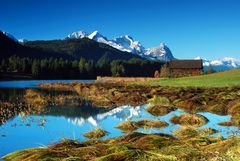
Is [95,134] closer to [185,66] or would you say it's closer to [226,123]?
[226,123]

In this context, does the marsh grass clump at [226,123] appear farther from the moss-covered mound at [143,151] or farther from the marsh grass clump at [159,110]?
the moss-covered mound at [143,151]

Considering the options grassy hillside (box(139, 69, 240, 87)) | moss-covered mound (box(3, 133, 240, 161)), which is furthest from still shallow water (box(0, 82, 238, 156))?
grassy hillside (box(139, 69, 240, 87))

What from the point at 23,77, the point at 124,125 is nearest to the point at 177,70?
the point at 23,77

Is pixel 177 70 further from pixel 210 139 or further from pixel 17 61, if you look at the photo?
pixel 210 139

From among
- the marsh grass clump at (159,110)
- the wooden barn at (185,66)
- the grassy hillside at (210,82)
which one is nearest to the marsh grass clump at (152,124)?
the marsh grass clump at (159,110)

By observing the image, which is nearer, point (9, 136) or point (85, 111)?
point (9, 136)

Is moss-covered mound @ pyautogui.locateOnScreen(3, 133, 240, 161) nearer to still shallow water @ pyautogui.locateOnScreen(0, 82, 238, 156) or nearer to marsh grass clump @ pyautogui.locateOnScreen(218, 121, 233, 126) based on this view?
still shallow water @ pyautogui.locateOnScreen(0, 82, 238, 156)

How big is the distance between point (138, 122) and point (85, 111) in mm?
9120

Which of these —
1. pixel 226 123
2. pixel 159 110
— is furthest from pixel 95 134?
pixel 159 110

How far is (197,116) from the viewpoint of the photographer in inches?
930

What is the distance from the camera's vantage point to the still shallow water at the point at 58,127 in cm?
1742

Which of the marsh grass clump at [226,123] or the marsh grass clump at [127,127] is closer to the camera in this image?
the marsh grass clump at [127,127]

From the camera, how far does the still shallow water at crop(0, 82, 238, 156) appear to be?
57.2ft

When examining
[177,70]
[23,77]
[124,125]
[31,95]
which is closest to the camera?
[124,125]
